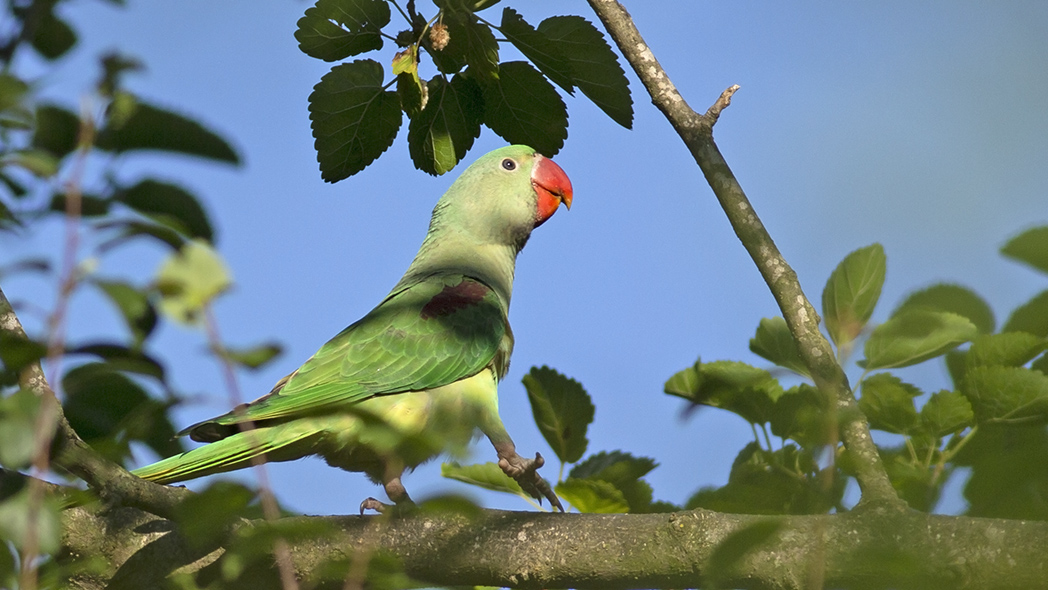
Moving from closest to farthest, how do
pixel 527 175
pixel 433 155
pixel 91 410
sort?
pixel 91 410 → pixel 433 155 → pixel 527 175

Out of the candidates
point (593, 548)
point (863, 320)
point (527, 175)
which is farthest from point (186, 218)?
point (527, 175)

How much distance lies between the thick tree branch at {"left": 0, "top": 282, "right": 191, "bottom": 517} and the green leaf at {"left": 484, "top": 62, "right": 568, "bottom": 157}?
1.54 meters

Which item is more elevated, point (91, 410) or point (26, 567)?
point (91, 410)

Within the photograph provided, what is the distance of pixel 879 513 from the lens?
1823mm

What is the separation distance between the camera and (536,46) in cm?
275

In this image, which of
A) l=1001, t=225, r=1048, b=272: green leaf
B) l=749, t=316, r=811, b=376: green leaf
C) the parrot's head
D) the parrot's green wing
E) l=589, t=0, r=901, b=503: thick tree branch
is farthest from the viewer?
the parrot's head

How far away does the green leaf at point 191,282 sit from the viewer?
1049mm

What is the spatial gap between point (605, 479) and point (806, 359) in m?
0.64

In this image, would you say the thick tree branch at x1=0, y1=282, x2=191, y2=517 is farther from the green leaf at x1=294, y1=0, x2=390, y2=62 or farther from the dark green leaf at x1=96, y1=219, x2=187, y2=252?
the green leaf at x1=294, y1=0, x2=390, y2=62

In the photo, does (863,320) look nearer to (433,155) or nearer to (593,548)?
(593,548)

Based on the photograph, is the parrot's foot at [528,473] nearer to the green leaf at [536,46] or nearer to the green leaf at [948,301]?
the green leaf at [536,46]

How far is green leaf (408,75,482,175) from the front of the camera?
2967mm

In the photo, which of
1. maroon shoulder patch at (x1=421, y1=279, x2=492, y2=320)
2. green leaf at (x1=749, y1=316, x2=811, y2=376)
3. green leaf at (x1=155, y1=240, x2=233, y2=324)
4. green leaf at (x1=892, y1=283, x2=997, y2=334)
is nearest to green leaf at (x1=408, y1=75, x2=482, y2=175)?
maroon shoulder patch at (x1=421, y1=279, x2=492, y2=320)

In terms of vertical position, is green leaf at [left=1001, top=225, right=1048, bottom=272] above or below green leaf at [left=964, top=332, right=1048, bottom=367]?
below
